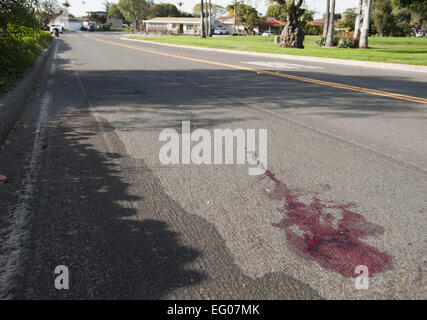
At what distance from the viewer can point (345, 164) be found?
4477 mm

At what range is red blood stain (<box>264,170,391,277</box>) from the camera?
2.59 metres

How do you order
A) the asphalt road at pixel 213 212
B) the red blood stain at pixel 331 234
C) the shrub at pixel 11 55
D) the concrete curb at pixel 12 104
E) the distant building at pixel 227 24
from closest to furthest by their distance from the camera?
1. the asphalt road at pixel 213 212
2. the red blood stain at pixel 331 234
3. the concrete curb at pixel 12 104
4. the shrub at pixel 11 55
5. the distant building at pixel 227 24

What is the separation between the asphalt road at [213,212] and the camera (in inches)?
94.4

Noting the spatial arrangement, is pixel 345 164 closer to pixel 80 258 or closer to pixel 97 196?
pixel 97 196

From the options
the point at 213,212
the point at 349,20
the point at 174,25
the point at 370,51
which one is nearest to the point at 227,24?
the point at 174,25

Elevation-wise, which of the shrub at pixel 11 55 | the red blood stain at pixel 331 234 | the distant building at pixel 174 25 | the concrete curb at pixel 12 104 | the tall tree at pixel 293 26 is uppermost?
the distant building at pixel 174 25

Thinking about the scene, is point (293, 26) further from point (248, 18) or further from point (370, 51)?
point (248, 18)

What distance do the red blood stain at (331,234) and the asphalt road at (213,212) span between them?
0.04ft

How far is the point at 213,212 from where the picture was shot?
330cm

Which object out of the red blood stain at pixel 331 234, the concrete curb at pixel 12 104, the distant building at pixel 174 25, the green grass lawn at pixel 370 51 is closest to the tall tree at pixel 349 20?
the green grass lawn at pixel 370 51

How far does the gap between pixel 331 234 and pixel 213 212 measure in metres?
0.99

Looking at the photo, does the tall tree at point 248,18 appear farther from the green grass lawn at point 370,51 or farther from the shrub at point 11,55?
the shrub at point 11,55

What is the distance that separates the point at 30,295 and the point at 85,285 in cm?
31

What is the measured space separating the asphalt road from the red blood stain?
0.04 ft
